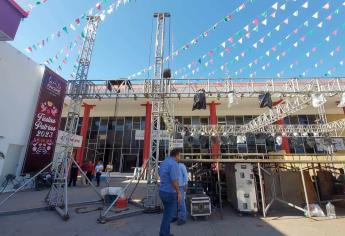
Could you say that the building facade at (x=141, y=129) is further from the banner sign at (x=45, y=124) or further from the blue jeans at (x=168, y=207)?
the blue jeans at (x=168, y=207)

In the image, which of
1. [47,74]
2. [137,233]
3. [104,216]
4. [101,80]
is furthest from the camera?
[47,74]

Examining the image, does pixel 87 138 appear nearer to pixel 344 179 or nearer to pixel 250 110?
pixel 250 110

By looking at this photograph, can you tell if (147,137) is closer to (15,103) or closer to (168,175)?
(15,103)

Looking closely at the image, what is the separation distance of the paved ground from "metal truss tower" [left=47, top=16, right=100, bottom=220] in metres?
0.59

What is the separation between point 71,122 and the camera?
8.02 metres

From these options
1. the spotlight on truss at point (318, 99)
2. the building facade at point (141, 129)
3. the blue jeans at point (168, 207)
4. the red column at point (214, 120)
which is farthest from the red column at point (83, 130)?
the spotlight on truss at point (318, 99)

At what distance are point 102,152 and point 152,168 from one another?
15529mm

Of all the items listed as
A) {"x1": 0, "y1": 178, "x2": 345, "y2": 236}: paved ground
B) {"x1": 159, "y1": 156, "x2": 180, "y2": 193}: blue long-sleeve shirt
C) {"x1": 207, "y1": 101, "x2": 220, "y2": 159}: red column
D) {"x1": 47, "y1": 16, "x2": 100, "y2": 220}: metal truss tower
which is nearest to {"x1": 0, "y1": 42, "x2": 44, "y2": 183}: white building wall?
{"x1": 47, "y1": 16, "x2": 100, "y2": 220}: metal truss tower

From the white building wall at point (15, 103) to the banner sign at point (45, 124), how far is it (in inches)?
12.3

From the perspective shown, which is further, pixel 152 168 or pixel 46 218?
pixel 152 168

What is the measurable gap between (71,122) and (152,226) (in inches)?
207

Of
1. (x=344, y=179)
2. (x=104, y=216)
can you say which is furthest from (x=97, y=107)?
(x=344, y=179)

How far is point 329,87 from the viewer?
10477mm

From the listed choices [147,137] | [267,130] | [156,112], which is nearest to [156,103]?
[156,112]
